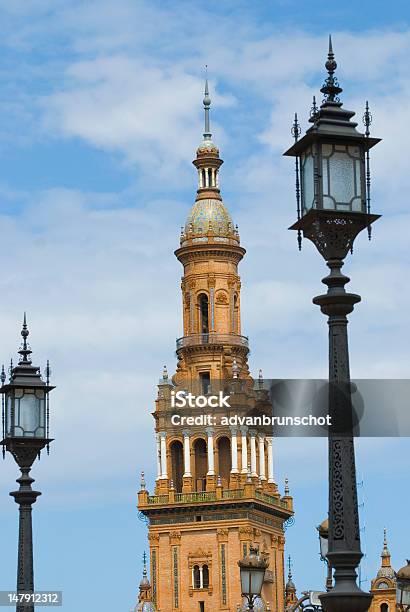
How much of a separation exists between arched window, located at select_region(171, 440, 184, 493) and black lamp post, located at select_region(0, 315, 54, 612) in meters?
85.9

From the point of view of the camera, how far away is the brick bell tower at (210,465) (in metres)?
108

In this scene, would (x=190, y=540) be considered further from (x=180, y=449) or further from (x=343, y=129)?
(x=343, y=129)

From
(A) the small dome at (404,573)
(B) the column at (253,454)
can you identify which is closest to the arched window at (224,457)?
(B) the column at (253,454)

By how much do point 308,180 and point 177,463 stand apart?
95894 mm

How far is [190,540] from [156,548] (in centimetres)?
229

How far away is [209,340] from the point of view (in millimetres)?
111688

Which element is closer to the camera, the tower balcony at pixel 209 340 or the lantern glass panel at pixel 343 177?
the lantern glass panel at pixel 343 177

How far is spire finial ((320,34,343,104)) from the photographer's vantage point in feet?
58.7

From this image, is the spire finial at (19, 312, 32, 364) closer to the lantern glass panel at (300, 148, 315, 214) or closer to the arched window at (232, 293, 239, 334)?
A: the lantern glass panel at (300, 148, 315, 214)

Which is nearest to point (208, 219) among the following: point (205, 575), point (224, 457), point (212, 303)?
point (212, 303)

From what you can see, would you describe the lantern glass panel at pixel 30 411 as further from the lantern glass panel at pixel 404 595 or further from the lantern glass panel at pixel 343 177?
the lantern glass panel at pixel 343 177

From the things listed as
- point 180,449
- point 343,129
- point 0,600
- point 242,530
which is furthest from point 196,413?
point 343,129

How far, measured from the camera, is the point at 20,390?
84.1 feet

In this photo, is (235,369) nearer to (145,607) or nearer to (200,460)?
(200,460)
